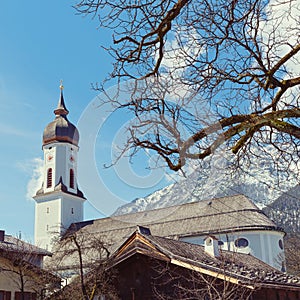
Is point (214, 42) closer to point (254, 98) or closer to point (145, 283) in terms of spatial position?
point (254, 98)

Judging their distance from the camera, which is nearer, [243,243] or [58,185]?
[243,243]

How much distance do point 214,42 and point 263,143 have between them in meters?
1.77

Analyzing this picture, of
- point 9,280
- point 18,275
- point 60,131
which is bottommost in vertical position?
point 9,280

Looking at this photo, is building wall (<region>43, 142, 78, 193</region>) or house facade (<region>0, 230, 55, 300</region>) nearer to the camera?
house facade (<region>0, 230, 55, 300</region>)

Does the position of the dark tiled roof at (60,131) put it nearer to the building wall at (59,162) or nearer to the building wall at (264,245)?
the building wall at (59,162)

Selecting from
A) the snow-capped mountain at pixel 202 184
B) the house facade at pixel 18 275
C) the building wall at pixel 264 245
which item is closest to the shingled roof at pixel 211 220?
the building wall at pixel 264 245

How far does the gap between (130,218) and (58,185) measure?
16.1 meters

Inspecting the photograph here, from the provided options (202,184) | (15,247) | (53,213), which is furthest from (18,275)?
(53,213)

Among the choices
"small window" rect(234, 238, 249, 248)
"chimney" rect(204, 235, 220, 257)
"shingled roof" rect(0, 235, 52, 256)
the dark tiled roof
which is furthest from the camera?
the dark tiled roof

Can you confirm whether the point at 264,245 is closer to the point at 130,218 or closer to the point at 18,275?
the point at 130,218

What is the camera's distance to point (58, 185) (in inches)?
2093

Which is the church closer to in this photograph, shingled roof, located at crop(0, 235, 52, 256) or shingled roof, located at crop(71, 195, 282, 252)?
shingled roof, located at crop(71, 195, 282, 252)

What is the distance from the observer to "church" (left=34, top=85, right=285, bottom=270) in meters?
41.0

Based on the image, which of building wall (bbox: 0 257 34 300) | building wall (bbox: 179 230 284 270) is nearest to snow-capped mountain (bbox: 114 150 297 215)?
building wall (bbox: 0 257 34 300)
